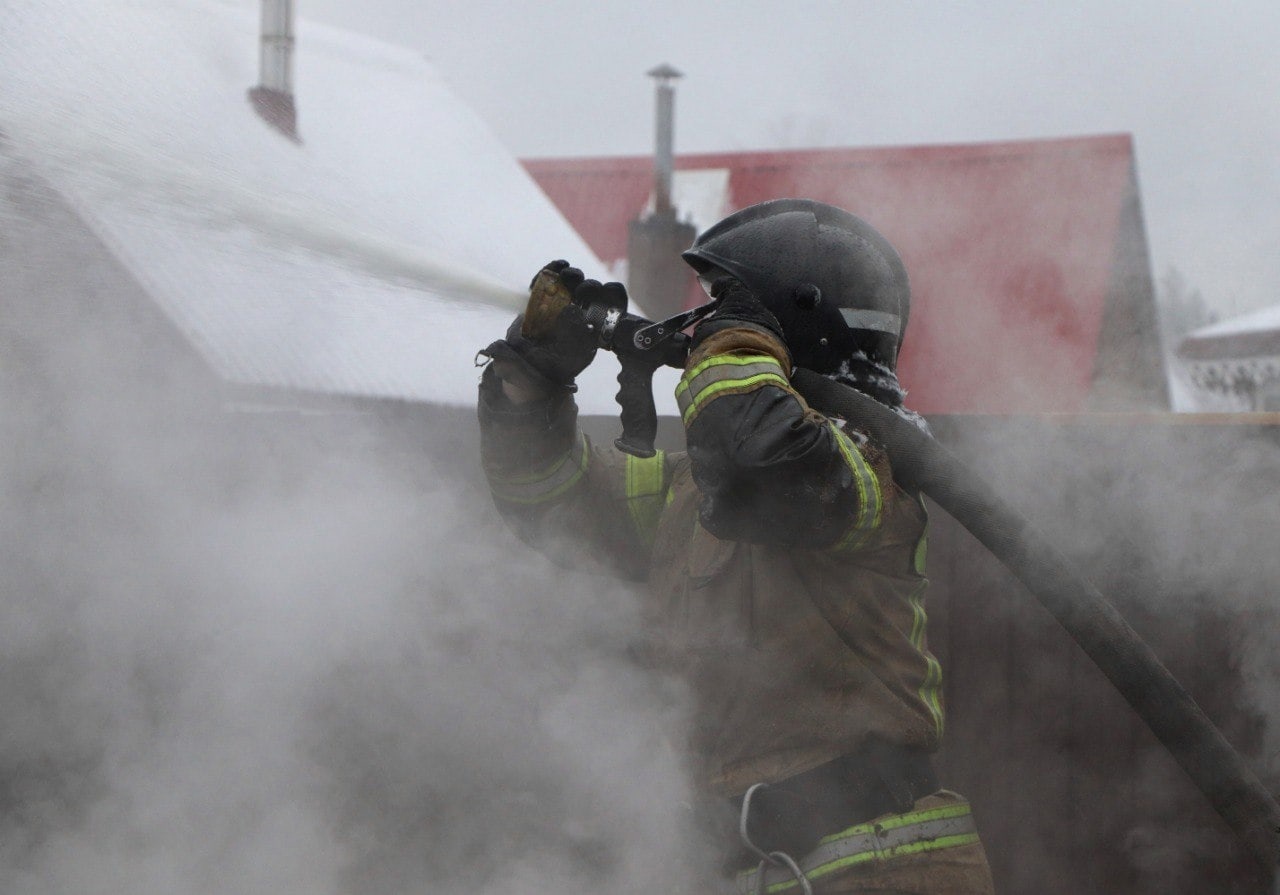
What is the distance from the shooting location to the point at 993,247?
8508 millimetres

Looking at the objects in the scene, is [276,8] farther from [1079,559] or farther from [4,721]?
[1079,559]

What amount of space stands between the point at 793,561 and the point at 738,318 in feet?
1.50

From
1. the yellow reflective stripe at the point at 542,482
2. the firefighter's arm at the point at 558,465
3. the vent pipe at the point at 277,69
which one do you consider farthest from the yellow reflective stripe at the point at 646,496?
the vent pipe at the point at 277,69

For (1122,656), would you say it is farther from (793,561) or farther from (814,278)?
(814,278)

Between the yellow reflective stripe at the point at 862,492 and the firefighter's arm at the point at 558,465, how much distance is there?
54cm

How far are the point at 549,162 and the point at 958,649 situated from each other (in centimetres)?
1135

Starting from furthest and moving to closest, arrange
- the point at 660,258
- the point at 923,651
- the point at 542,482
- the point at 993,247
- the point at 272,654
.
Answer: the point at 660,258
the point at 993,247
the point at 272,654
the point at 542,482
the point at 923,651

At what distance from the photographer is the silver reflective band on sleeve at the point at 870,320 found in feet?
8.15

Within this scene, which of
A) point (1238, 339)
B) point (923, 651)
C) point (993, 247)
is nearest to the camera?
point (923, 651)

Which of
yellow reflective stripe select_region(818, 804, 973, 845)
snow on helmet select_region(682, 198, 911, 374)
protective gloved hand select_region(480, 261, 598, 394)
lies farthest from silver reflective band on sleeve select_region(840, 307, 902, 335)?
yellow reflective stripe select_region(818, 804, 973, 845)

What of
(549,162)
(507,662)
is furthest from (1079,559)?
(549,162)

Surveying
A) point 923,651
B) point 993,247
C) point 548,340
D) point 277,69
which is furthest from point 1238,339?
point 548,340

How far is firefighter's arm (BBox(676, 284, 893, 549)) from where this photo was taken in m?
2.14

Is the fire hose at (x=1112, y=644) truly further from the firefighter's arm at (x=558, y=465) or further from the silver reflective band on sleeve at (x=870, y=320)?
the firefighter's arm at (x=558, y=465)
